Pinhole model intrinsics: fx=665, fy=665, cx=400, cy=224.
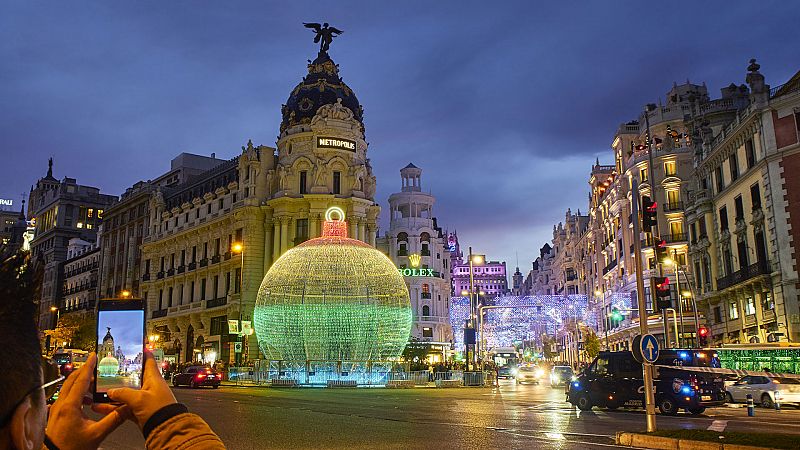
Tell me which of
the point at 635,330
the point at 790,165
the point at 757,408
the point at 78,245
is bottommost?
the point at 757,408

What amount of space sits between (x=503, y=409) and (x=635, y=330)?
1647 inches

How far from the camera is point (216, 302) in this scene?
6353 centimetres

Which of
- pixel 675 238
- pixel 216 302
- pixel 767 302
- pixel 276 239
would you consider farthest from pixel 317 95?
pixel 767 302

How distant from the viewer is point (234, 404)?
23094 millimetres

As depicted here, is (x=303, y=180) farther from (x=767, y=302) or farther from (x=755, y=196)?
(x=767, y=302)

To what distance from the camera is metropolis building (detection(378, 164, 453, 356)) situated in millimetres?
83625

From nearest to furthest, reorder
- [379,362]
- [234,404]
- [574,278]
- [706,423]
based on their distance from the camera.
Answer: [706,423]
[234,404]
[379,362]
[574,278]

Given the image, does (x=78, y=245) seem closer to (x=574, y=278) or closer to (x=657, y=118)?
(x=574, y=278)

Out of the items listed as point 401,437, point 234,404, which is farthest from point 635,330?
point 401,437

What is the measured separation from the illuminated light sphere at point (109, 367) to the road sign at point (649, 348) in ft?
38.7

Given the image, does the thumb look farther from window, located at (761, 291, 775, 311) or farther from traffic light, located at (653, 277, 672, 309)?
window, located at (761, 291, 775, 311)

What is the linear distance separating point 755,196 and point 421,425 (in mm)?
31581

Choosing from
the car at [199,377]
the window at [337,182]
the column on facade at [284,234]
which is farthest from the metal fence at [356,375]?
the window at [337,182]

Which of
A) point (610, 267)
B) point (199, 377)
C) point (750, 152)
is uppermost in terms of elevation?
point (750, 152)
